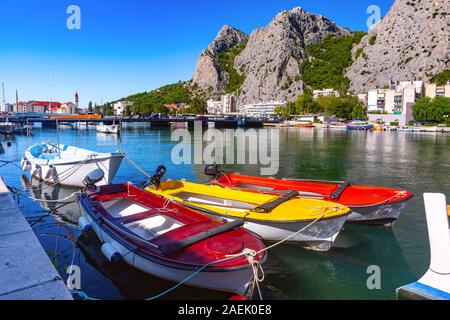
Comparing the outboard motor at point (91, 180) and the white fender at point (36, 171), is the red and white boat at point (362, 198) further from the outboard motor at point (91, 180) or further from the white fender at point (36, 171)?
the white fender at point (36, 171)

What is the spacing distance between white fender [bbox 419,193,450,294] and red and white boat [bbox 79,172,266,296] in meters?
3.44

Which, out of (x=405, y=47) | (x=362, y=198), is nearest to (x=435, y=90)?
(x=405, y=47)

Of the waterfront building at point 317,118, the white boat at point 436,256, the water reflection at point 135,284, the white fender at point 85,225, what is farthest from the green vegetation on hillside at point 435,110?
the water reflection at point 135,284

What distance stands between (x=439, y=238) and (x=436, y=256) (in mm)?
408

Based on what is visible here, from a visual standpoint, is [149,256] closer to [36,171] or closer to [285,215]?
[285,215]

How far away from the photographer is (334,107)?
14562cm

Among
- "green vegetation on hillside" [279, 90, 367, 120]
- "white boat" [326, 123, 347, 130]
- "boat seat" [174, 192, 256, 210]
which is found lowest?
"boat seat" [174, 192, 256, 210]

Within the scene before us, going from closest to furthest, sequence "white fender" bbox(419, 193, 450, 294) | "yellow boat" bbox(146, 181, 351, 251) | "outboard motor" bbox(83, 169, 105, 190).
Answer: "white fender" bbox(419, 193, 450, 294)
"yellow boat" bbox(146, 181, 351, 251)
"outboard motor" bbox(83, 169, 105, 190)

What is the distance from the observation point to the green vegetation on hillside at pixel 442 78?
137 meters

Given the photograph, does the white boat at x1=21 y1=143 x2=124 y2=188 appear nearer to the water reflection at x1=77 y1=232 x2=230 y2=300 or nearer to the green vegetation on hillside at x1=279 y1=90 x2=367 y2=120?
the water reflection at x1=77 y1=232 x2=230 y2=300

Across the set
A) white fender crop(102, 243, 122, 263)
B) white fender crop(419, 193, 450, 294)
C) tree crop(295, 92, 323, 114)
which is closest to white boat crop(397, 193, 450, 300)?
white fender crop(419, 193, 450, 294)

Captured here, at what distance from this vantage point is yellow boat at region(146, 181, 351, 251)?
1051cm

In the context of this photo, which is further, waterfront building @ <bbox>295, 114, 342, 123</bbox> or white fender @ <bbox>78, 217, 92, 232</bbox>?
waterfront building @ <bbox>295, 114, 342, 123</bbox>

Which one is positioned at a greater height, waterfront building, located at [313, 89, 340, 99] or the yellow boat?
waterfront building, located at [313, 89, 340, 99]
